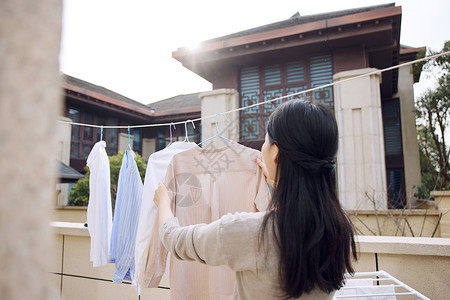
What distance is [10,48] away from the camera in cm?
26

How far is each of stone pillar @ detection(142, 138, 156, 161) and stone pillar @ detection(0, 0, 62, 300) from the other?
1171 cm

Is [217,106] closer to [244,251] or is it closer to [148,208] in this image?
[148,208]

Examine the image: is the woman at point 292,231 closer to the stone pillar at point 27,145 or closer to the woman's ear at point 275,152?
the woman's ear at point 275,152

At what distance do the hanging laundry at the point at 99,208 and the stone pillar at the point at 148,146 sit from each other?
9.18 m

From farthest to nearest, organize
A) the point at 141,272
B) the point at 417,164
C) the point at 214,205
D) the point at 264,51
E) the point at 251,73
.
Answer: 1. the point at 417,164
2. the point at 251,73
3. the point at 264,51
4. the point at 214,205
5. the point at 141,272

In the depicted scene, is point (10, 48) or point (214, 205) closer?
point (10, 48)

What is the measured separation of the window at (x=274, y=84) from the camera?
6.73 m

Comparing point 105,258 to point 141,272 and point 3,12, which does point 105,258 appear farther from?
point 3,12

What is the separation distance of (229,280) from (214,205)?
17.4 inches

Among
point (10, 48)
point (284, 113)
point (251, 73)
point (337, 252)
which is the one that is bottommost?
point (337, 252)

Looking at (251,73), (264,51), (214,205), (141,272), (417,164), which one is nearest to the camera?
(141,272)

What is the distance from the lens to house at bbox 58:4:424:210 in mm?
5973

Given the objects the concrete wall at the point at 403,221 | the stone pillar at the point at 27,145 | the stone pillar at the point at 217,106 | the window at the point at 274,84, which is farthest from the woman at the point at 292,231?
the stone pillar at the point at 217,106

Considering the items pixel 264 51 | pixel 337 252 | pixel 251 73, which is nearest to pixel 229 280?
pixel 337 252
